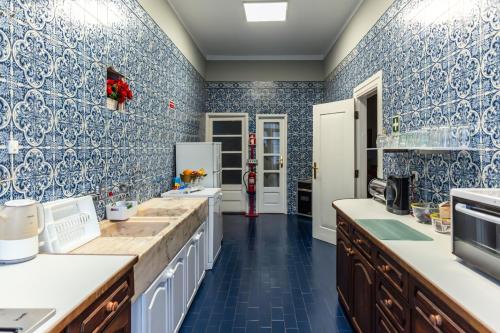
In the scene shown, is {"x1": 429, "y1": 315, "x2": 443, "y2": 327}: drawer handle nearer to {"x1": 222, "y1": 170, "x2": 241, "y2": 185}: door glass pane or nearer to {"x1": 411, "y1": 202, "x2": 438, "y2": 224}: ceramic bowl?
{"x1": 411, "y1": 202, "x2": 438, "y2": 224}: ceramic bowl

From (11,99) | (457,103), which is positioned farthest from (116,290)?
(457,103)

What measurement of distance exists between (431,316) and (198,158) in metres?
3.45

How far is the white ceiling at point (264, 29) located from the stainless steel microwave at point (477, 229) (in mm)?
3493

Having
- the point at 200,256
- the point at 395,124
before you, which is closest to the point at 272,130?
the point at 395,124

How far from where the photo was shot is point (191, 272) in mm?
2729

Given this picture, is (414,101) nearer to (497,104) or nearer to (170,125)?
(497,104)

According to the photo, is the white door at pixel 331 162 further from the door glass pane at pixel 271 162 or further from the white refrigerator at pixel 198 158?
the door glass pane at pixel 271 162

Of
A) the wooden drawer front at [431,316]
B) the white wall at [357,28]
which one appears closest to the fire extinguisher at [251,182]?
the white wall at [357,28]

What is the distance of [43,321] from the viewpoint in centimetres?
87

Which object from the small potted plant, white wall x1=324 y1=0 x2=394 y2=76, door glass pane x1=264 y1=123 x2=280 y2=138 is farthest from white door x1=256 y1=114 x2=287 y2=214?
the small potted plant

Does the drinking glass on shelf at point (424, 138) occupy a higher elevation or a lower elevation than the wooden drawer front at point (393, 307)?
higher

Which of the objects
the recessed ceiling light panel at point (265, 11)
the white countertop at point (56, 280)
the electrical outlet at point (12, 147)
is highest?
the recessed ceiling light panel at point (265, 11)

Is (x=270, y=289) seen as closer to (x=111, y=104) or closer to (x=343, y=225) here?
(x=343, y=225)

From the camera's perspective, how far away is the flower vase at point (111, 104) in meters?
2.43
